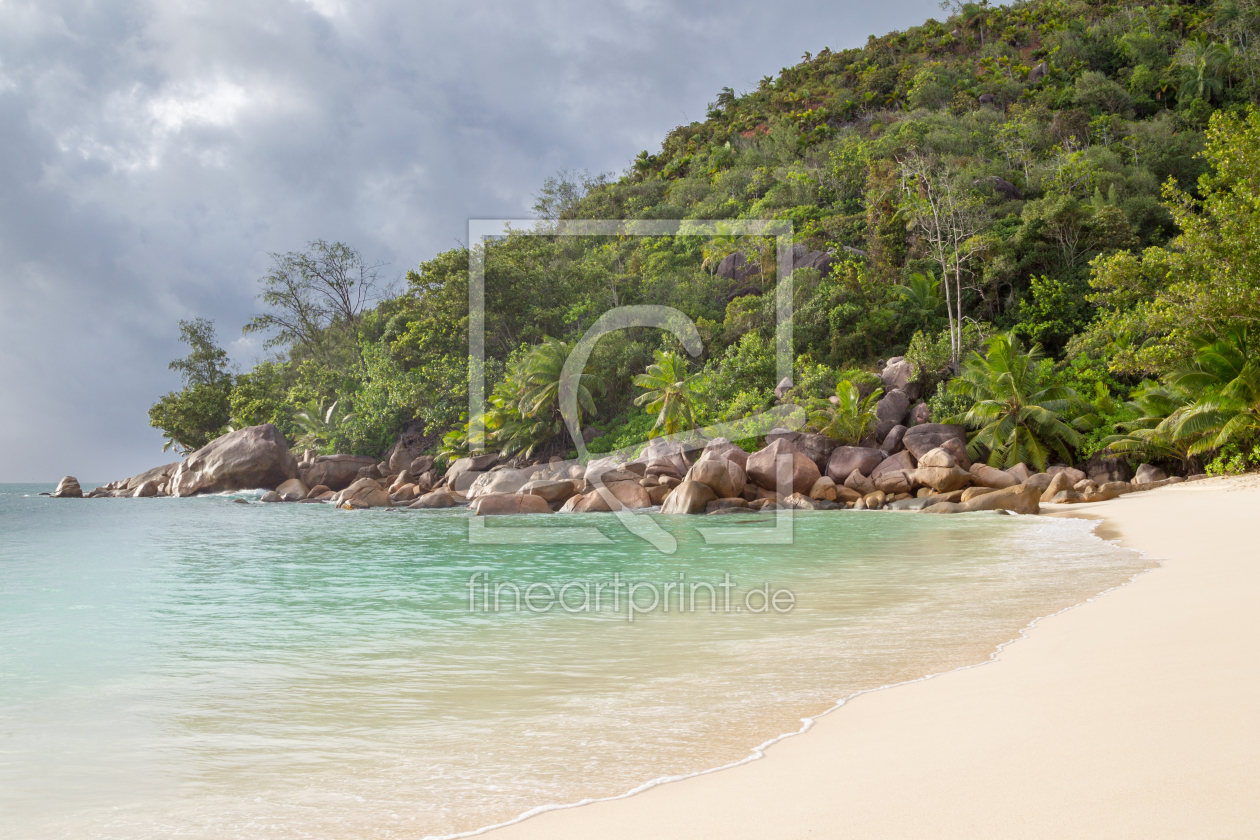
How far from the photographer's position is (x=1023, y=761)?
8.47 ft

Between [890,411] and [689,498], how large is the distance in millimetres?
9182

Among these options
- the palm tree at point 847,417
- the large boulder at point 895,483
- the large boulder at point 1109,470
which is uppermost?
the palm tree at point 847,417

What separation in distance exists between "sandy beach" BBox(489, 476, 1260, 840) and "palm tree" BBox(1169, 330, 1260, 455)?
15006 mm

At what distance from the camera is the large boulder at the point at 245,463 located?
113ft

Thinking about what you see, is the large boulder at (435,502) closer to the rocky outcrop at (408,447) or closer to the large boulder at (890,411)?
the rocky outcrop at (408,447)

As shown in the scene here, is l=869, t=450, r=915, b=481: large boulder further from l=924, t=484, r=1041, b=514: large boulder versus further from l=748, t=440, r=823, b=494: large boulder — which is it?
l=924, t=484, r=1041, b=514: large boulder

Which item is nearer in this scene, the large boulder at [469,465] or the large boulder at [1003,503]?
the large boulder at [1003,503]

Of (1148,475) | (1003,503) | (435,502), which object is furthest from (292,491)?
(1148,475)

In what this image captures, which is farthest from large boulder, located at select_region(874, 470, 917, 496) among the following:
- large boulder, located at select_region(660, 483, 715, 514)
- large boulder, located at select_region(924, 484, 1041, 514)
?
large boulder, located at select_region(660, 483, 715, 514)

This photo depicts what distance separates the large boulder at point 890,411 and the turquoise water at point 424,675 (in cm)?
1353

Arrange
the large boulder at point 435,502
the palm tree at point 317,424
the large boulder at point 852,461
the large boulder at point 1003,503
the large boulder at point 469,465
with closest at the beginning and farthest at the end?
the large boulder at point 1003,503 → the large boulder at point 852,461 → the large boulder at point 435,502 → the large boulder at point 469,465 → the palm tree at point 317,424

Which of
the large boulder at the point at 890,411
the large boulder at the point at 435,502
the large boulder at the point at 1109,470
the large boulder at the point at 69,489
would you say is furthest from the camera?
the large boulder at the point at 69,489

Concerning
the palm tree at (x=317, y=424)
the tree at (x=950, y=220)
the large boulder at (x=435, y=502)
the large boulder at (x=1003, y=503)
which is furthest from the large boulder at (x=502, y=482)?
the tree at (x=950, y=220)

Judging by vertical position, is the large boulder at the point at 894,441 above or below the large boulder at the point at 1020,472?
above
